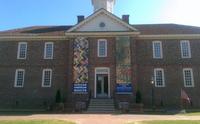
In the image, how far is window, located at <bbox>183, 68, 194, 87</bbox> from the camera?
2902 centimetres

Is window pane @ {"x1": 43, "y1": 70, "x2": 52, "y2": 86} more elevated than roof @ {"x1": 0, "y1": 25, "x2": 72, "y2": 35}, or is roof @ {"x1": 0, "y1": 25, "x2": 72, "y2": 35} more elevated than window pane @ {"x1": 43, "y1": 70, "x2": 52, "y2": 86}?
roof @ {"x1": 0, "y1": 25, "x2": 72, "y2": 35}

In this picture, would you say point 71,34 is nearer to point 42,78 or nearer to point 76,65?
point 76,65

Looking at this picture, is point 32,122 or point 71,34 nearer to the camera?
point 32,122

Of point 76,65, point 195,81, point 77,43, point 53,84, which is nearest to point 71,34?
point 77,43

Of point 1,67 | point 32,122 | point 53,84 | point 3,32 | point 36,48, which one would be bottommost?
point 32,122

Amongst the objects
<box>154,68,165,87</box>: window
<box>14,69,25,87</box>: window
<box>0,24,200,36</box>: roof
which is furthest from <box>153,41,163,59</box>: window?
<box>14,69,25,87</box>: window

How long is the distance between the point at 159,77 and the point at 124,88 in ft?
14.2

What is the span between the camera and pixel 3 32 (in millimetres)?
32281

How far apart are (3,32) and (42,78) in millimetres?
7677

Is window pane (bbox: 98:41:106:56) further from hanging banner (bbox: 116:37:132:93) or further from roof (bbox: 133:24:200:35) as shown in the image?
roof (bbox: 133:24:200:35)

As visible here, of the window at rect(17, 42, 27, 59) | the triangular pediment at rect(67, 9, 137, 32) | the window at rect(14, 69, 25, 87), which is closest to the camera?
the triangular pediment at rect(67, 9, 137, 32)

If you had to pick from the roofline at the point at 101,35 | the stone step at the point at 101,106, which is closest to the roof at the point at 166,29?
the roofline at the point at 101,35

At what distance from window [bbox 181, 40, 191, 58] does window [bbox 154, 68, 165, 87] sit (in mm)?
2969

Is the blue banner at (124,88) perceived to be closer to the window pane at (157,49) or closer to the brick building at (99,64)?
the brick building at (99,64)
